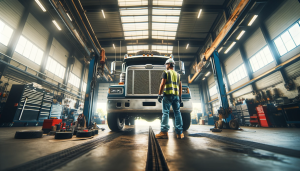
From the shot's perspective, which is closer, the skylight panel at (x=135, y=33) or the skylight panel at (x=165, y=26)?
the skylight panel at (x=165, y=26)

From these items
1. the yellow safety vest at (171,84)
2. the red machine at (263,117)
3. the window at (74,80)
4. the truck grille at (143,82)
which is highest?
the window at (74,80)

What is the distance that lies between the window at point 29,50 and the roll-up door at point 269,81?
725 inches

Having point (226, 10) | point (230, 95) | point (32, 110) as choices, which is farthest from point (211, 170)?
point (230, 95)

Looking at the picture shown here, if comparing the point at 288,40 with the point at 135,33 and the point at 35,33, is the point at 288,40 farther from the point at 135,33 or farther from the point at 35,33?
the point at 35,33

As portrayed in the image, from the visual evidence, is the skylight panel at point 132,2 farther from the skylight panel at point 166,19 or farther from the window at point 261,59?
the window at point 261,59

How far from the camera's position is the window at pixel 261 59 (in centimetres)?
874

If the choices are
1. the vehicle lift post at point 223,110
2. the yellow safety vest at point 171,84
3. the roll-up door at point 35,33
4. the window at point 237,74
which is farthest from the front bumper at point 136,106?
the window at point 237,74

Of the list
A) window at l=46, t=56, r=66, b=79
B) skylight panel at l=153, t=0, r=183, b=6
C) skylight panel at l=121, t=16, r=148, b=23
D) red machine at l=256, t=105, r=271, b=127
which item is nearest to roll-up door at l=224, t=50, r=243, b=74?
red machine at l=256, t=105, r=271, b=127

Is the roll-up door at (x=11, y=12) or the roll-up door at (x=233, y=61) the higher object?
the roll-up door at (x=11, y=12)

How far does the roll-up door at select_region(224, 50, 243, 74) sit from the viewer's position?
1156 cm

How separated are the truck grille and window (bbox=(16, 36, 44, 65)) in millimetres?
10373

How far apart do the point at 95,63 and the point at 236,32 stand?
1142 centimetres

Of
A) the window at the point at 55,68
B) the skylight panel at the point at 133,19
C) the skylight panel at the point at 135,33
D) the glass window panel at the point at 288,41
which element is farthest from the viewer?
the skylight panel at the point at 135,33

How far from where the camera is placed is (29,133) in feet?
7.39
